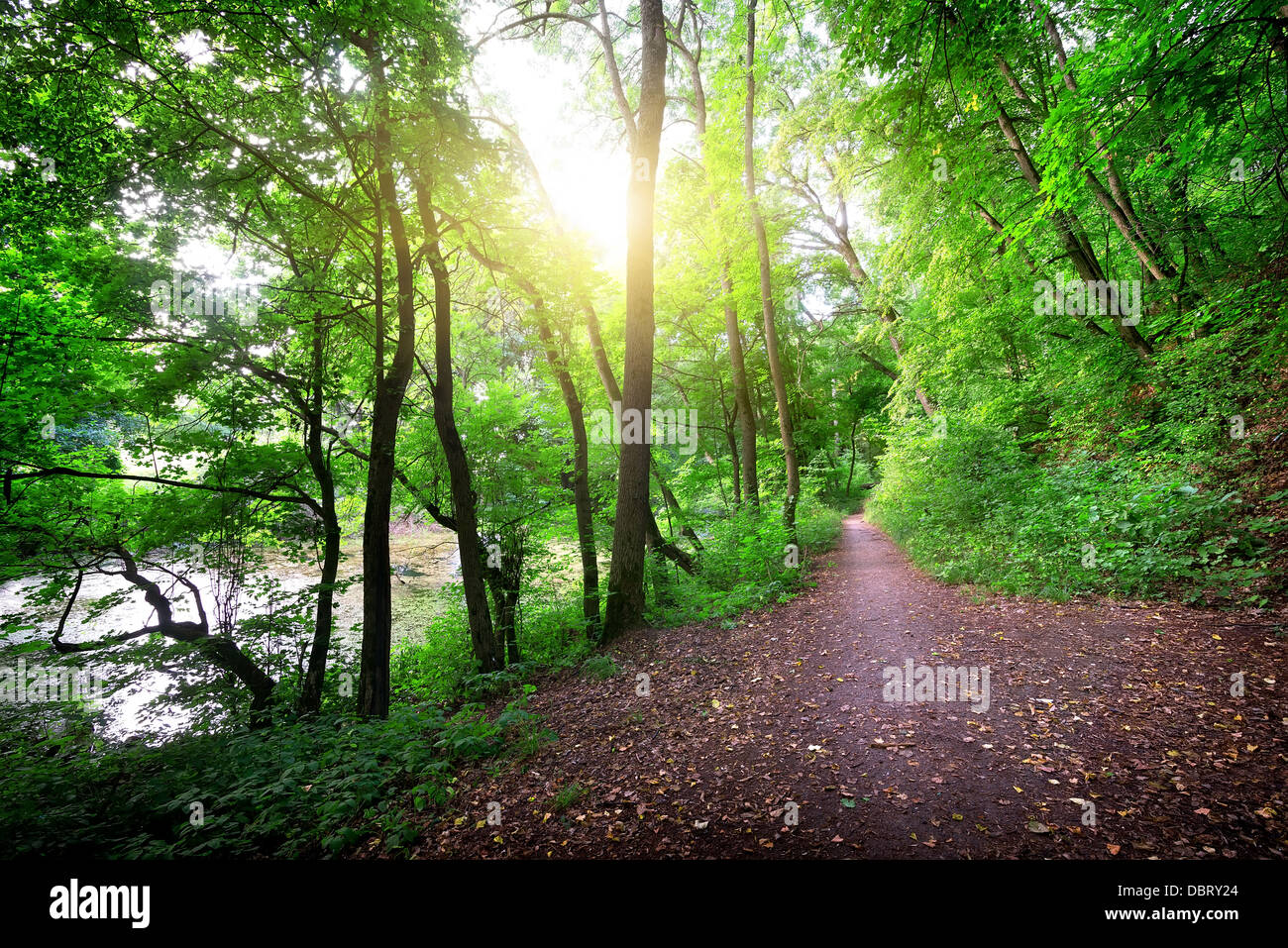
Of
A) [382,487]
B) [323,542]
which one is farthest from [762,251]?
[323,542]

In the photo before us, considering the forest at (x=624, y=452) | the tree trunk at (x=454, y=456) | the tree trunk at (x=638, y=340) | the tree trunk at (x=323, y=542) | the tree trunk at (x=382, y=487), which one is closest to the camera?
the forest at (x=624, y=452)

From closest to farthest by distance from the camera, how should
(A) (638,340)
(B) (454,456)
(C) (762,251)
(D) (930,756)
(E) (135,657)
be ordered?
(D) (930,756)
(E) (135,657)
(A) (638,340)
(B) (454,456)
(C) (762,251)

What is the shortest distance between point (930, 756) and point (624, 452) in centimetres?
524

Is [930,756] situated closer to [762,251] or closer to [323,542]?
[323,542]

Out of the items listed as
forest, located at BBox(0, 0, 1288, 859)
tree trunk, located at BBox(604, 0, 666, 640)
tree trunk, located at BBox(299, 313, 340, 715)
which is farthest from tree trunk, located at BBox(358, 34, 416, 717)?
tree trunk, located at BBox(604, 0, 666, 640)

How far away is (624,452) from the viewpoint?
24.1ft

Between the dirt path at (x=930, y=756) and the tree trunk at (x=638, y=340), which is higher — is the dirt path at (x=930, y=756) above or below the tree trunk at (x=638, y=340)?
below

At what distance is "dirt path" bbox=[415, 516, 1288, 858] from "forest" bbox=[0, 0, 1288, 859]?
0.12 feet

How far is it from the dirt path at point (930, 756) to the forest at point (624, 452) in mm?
36

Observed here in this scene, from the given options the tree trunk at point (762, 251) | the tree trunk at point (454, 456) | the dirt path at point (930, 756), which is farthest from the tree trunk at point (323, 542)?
the tree trunk at point (762, 251)

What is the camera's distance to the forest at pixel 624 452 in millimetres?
3387

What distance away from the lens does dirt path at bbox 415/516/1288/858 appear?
8.73 ft

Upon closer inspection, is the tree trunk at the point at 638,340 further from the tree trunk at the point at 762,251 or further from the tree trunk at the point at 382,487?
the tree trunk at the point at 762,251

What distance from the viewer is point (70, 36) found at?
4.50m
